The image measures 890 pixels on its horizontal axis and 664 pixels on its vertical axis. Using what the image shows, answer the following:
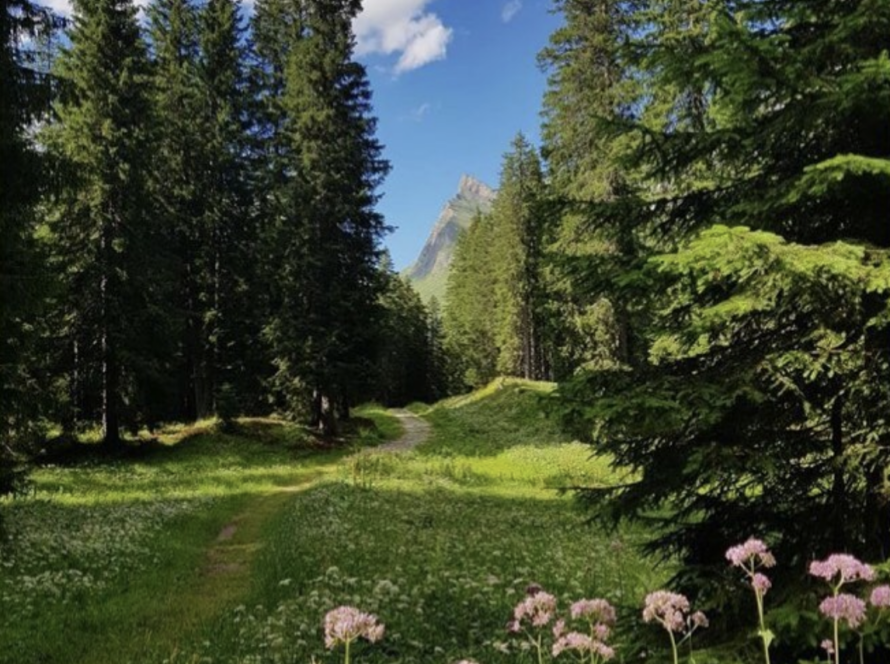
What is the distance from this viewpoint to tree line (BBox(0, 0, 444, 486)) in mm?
29641

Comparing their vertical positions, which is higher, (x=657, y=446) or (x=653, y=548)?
(x=657, y=446)

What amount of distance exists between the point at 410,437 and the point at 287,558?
27431 mm

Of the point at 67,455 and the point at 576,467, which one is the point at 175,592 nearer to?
the point at 576,467

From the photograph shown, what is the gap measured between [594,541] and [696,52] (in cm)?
1157

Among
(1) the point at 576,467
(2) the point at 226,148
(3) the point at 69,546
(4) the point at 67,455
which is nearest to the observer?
(3) the point at 69,546

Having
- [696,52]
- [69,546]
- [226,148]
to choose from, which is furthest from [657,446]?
[226,148]

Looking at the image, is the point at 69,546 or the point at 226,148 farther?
the point at 226,148

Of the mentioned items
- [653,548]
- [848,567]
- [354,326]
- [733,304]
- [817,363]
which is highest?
[354,326]

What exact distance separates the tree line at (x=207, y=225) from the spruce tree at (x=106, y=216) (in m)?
0.07

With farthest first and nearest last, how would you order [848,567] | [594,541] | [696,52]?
[594,541]
[696,52]
[848,567]

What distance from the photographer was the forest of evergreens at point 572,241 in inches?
209

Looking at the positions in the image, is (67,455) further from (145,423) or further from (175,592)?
(175,592)

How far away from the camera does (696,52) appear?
6.08m

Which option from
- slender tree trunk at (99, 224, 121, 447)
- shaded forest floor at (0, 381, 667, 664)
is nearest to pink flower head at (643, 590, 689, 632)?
shaded forest floor at (0, 381, 667, 664)
